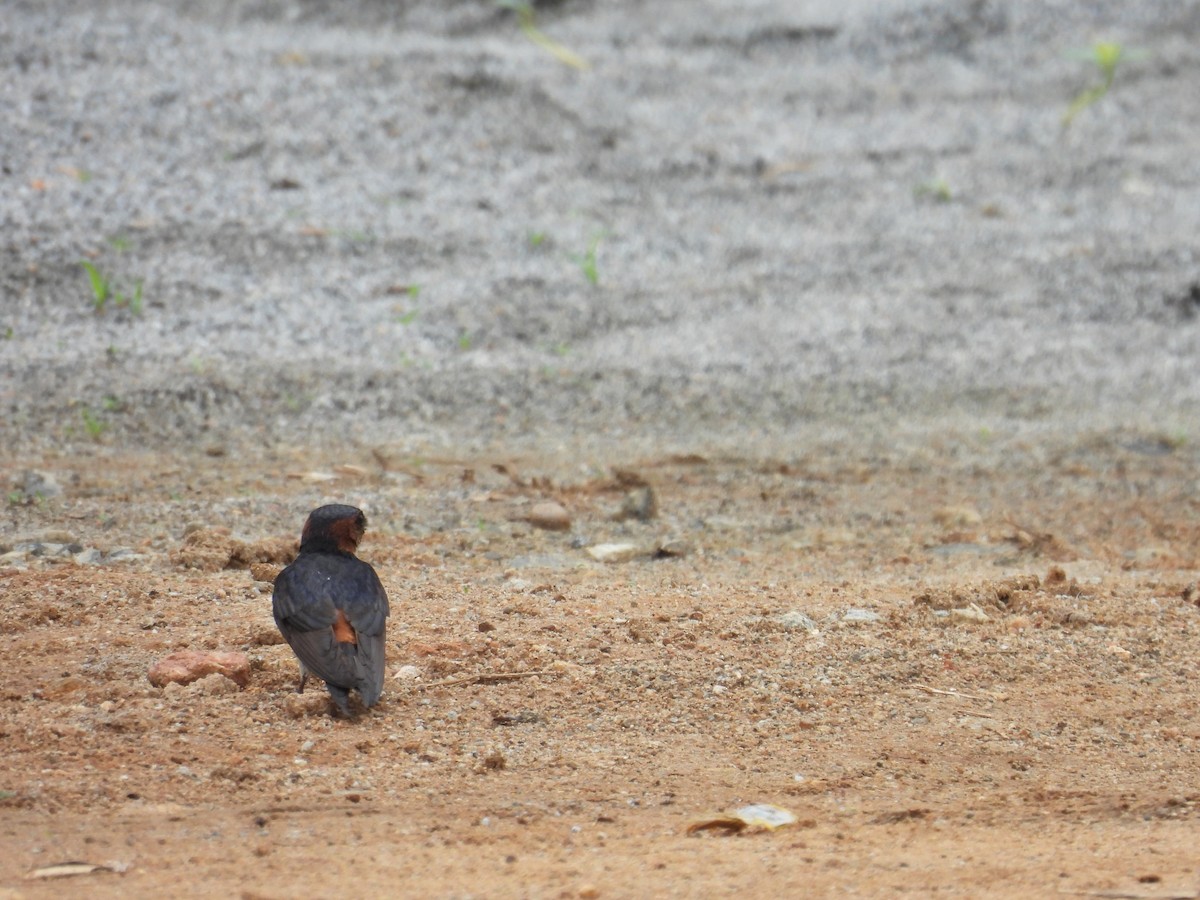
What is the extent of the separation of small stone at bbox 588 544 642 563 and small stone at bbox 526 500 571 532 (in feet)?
0.60

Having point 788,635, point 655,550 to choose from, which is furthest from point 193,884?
point 655,550

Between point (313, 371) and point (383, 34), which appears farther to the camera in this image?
point (383, 34)

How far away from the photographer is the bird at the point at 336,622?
3135 mm

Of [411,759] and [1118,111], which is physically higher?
[1118,111]

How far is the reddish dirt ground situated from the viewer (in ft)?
8.68

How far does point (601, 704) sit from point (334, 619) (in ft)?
2.18

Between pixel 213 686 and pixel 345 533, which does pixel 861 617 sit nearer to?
pixel 345 533

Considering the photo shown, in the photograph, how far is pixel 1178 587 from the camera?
4422mm

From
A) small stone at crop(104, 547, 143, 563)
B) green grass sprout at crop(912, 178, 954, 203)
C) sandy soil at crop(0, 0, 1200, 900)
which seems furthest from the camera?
green grass sprout at crop(912, 178, 954, 203)

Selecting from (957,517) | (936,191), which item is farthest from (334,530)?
(936,191)

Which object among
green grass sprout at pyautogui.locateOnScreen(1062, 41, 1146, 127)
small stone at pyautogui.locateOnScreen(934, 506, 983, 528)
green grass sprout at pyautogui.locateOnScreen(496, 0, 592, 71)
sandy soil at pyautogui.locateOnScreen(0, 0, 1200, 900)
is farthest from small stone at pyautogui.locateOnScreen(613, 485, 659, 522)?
green grass sprout at pyautogui.locateOnScreen(1062, 41, 1146, 127)

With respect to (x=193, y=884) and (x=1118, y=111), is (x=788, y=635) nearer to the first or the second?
(x=193, y=884)

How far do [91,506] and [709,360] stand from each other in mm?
3099

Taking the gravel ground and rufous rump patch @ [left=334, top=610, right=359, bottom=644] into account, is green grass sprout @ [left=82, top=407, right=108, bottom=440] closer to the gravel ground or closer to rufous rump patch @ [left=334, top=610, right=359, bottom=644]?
the gravel ground
